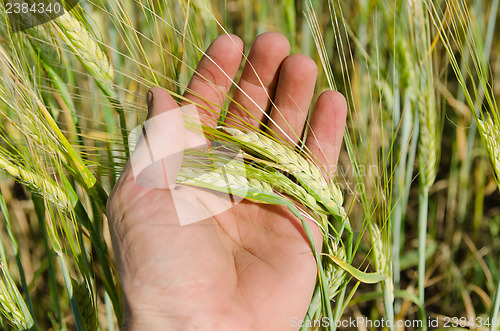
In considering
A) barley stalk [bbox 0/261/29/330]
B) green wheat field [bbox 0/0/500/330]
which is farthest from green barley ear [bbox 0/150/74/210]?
barley stalk [bbox 0/261/29/330]

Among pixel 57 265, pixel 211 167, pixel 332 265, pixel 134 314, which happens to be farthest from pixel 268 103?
pixel 57 265

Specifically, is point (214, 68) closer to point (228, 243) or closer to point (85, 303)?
point (228, 243)

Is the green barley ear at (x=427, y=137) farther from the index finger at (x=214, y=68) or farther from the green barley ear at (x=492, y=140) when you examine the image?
the index finger at (x=214, y=68)

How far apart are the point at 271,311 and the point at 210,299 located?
0.12 meters

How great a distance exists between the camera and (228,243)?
2.74 ft

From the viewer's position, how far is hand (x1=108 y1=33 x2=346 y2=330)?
667mm

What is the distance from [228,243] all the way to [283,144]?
24 centimetres

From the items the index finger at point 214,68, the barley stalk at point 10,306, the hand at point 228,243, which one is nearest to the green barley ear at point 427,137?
the hand at point 228,243

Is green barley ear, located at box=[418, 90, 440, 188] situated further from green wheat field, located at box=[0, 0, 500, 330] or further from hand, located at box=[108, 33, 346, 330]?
Result: hand, located at box=[108, 33, 346, 330]

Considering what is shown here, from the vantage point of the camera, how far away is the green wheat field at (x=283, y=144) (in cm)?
67

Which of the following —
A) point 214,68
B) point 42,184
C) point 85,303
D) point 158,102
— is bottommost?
point 85,303

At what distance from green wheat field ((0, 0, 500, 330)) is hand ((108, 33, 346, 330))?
0.14 ft

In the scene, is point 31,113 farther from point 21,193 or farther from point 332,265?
point 21,193

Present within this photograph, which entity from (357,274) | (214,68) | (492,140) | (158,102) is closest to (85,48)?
(158,102)
